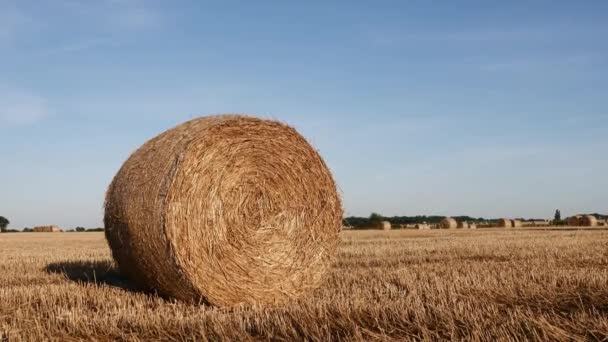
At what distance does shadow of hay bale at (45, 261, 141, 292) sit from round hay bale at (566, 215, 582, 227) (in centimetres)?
2854

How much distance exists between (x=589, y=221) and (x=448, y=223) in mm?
6668

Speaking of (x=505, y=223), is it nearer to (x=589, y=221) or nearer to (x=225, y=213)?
(x=589, y=221)

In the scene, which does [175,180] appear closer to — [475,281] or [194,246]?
[194,246]

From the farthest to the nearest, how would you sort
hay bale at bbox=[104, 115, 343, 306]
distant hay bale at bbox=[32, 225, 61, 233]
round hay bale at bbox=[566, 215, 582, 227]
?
distant hay bale at bbox=[32, 225, 61, 233], round hay bale at bbox=[566, 215, 582, 227], hay bale at bbox=[104, 115, 343, 306]

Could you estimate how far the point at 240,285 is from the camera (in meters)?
6.54

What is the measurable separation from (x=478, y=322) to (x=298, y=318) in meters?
1.21

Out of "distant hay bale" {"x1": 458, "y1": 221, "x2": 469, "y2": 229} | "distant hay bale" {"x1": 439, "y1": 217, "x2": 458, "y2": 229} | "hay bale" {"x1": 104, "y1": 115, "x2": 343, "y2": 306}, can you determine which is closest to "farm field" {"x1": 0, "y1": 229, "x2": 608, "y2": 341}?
"hay bale" {"x1": 104, "y1": 115, "x2": 343, "y2": 306}

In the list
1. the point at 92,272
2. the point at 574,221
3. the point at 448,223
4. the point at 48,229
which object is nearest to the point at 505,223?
the point at 448,223

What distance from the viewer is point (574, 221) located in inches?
1336

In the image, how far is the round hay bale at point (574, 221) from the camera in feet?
109

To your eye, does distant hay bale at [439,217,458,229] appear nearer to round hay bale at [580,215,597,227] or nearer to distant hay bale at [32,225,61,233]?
round hay bale at [580,215,597,227]

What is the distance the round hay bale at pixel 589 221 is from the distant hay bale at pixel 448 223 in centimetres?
612

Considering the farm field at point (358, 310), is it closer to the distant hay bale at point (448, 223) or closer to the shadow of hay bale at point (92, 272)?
the shadow of hay bale at point (92, 272)

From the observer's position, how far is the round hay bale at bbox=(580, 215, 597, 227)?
1260 inches
